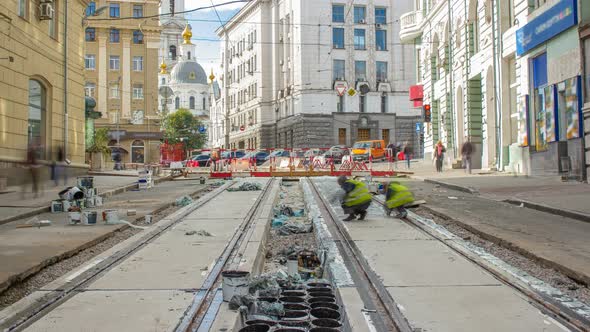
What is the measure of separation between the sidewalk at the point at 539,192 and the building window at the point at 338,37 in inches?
1548

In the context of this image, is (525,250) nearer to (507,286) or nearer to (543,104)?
(507,286)

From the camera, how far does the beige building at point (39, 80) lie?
1745 centimetres

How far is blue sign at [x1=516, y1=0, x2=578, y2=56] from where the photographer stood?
55.8 feet

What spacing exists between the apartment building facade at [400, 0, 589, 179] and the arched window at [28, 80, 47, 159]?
663 inches

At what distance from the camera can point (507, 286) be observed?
569cm

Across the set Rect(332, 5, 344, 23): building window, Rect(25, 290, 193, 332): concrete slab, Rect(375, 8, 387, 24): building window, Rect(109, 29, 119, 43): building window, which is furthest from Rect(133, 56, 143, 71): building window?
Rect(25, 290, 193, 332): concrete slab

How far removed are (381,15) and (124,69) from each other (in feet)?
86.2

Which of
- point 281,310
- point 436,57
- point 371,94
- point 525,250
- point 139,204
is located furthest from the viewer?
point 371,94

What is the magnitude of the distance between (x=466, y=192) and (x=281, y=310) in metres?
13.5

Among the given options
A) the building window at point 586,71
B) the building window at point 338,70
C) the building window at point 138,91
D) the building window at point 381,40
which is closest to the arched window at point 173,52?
the building window at point 138,91

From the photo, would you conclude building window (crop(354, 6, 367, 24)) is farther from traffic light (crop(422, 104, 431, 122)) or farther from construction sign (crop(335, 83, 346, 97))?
traffic light (crop(422, 104, 431, 122))

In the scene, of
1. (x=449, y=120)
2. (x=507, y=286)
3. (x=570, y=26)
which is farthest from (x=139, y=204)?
(x=449, y=120)

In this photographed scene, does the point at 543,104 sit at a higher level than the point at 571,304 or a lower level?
higher

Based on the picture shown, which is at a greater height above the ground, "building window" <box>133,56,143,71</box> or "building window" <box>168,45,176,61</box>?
"building window" <box>168,45,176,61</box>
